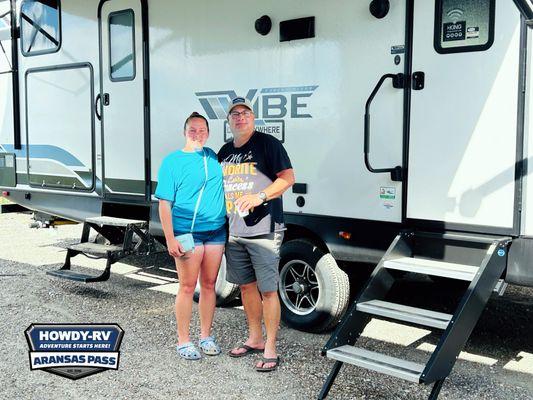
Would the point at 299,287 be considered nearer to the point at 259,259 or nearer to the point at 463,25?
the point at 259,259

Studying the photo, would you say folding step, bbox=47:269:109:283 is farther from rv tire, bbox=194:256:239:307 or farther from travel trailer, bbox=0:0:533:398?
rv tire, bbox=194:256:239:307

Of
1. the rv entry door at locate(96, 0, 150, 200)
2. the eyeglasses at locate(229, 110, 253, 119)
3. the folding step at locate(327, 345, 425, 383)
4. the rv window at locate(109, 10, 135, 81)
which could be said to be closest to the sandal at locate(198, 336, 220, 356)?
the folding step at locate(327, 345, 425, 383)

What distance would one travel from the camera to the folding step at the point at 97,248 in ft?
19.1

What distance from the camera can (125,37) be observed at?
19.7ft

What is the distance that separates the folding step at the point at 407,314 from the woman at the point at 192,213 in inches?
39.6

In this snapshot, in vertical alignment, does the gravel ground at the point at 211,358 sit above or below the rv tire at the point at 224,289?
below

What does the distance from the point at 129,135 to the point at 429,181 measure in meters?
2.90

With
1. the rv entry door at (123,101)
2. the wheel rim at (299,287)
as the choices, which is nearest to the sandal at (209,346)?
the wheel rim at (299,287)

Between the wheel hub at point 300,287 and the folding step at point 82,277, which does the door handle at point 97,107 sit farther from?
the wheel hub at point 300,287

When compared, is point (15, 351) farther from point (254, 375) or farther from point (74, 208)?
point (74, 208)

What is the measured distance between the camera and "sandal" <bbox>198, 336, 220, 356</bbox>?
4.40 m

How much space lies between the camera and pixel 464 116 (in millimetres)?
4055

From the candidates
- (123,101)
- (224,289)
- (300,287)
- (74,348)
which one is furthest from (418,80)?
(123,101)

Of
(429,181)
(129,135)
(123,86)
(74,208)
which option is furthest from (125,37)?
(429,181)
